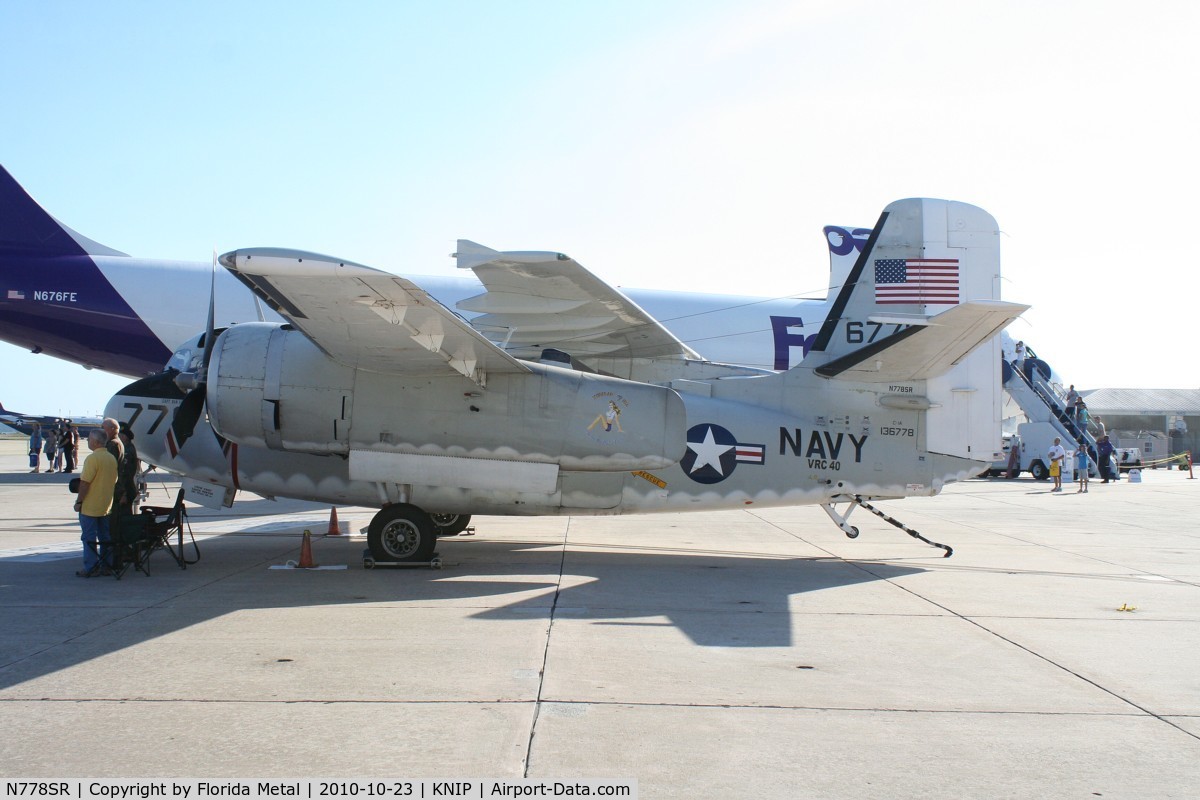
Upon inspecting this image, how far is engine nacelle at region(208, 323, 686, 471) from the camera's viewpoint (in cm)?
1091

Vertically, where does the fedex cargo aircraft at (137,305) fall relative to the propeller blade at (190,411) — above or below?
above

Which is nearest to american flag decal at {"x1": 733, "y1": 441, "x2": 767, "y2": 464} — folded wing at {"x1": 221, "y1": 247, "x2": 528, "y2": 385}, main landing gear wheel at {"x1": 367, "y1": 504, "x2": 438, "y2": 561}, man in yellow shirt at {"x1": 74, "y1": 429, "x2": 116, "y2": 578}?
folded wing at {"x1": 221, "y1": 247, "x2": 528, "y2": 385}

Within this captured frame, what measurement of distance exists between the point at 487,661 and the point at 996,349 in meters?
9.11

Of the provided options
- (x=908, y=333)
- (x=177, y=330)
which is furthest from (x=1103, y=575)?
(x=177, y=330)

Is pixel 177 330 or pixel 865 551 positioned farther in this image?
pixel 177 330

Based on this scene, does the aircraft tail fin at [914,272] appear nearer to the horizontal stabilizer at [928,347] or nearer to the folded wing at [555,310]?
the horizontal stabilizer at [928,347]

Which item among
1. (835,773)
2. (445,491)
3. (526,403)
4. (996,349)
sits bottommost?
(835,773)

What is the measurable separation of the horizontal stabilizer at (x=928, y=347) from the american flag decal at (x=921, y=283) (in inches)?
32.0

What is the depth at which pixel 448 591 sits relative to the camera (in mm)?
9633

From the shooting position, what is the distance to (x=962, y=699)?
5.97 m

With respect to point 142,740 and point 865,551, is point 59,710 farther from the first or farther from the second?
point 865,551

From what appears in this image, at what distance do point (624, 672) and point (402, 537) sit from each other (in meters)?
5.57

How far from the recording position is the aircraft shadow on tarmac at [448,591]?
24.4 ft

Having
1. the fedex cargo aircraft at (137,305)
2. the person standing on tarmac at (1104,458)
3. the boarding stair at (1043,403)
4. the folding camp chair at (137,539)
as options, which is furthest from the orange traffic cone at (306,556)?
the person standing on tarmac at (1104,458)
